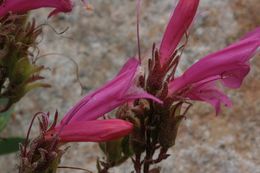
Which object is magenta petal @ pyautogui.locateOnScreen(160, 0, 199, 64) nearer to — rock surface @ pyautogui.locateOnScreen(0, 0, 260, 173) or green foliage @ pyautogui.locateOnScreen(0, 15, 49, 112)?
green foliage @ pyautogui.locateOnScreen(0, 15, 49, 112)

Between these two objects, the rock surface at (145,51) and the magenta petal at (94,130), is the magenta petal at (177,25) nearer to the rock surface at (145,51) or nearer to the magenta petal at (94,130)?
the magenta petal at (94,130)

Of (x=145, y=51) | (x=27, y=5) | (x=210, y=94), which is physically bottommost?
(x=145, y=51)

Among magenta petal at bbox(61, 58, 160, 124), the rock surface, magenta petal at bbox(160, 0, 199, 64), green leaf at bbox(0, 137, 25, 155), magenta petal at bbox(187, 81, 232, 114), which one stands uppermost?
magenta petal at bbox(160, 0, 199, 64)

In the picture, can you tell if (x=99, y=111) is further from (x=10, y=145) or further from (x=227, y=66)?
(x=10, y=145)

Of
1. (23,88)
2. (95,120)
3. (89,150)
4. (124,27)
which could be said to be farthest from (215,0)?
(95,120)

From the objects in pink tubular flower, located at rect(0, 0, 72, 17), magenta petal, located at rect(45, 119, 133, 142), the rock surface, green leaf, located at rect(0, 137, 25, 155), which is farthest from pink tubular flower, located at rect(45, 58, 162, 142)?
the rock surface

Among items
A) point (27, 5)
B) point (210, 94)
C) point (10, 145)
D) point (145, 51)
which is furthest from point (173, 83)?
point (145, 51)

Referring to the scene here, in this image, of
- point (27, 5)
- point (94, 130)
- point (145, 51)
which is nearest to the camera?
point (94, 130)
